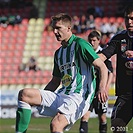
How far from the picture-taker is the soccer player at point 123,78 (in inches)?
253

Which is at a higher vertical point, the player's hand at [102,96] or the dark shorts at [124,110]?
the player's hand at [102,96]

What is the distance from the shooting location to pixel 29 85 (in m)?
20.7

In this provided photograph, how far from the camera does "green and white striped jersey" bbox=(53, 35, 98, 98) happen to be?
19.9 feet

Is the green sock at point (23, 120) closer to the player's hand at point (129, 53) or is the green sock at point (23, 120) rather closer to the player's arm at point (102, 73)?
the player's arm at point (102, 73)

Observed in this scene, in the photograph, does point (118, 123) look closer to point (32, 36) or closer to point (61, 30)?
point (61, 30)

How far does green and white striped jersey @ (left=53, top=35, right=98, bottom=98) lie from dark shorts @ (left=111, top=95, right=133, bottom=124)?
55cm

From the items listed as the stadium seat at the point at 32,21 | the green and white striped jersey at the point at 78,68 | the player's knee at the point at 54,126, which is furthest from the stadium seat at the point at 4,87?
the player's knee at the point at 54,126

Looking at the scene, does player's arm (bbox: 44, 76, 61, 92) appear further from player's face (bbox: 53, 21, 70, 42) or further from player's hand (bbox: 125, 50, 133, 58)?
player's hand (bbox: 125, 50, 133, 58)

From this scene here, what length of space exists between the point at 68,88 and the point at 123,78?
890 millimetres

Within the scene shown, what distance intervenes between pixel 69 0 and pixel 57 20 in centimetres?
1910

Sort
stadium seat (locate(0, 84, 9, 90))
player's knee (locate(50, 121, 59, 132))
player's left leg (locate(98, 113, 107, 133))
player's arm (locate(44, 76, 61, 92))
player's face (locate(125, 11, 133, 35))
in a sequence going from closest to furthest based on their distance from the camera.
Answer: player's knee (locate(50, 121, 59, 132)) → player's face (locate(125, 11, 133, 35)) → player's arm (locate(44, 76, 61, 92)) → player's left leg (locate(98, 113, 107, 133)) → stadium seat (locate(0, 84, 9, 90))

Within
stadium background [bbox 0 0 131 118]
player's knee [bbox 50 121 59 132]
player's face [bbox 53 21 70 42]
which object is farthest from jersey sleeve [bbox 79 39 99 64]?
stadium background [bbox 0 0 131 118]

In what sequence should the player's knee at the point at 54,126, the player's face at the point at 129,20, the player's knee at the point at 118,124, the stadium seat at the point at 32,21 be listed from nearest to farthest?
the player's knee at the point at 54,126, the player's face at the point at 129,20, the player's knee at the point at 118,124, the stadium seat at the point at 32,21

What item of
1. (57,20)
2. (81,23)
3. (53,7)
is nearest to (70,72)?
(57,20)
